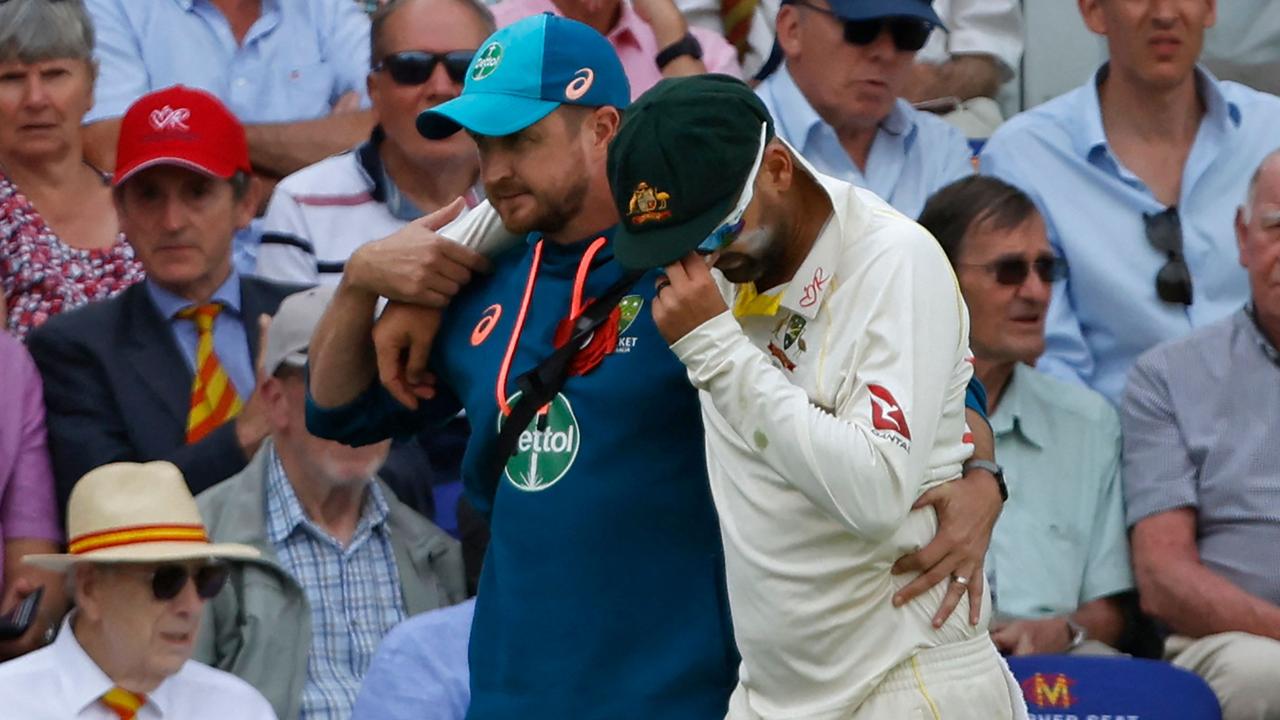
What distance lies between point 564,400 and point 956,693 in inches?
34.0

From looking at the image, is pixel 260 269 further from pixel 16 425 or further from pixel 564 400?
pixel 564 400

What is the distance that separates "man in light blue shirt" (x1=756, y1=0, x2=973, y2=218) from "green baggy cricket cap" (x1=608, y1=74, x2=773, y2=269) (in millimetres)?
3285

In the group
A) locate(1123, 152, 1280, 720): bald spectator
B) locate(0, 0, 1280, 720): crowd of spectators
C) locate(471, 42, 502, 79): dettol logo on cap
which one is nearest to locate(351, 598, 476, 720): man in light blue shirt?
locate(0, 0, 1280, 720): crowd of spectators

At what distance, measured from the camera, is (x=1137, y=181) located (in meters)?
6.66

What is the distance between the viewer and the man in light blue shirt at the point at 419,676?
4984 mm

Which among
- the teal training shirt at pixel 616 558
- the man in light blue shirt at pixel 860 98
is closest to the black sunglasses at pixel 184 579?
the teal training shirt at pixel 616 558

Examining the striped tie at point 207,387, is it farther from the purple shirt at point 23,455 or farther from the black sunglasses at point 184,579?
the black sunglasses at point 184,579

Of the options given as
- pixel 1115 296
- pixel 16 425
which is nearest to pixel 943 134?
pixel 1115 296

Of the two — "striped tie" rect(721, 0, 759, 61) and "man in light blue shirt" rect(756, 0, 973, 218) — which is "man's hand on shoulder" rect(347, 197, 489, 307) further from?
"striped tie" rect(721, 0, 759, 61)

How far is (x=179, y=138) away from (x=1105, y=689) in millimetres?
3209

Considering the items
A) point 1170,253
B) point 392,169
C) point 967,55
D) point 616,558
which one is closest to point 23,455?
point 392,169

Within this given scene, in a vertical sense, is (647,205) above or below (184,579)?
above

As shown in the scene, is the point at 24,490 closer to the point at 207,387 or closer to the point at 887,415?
the point at 207,387

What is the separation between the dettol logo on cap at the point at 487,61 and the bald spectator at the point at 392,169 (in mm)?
2808
